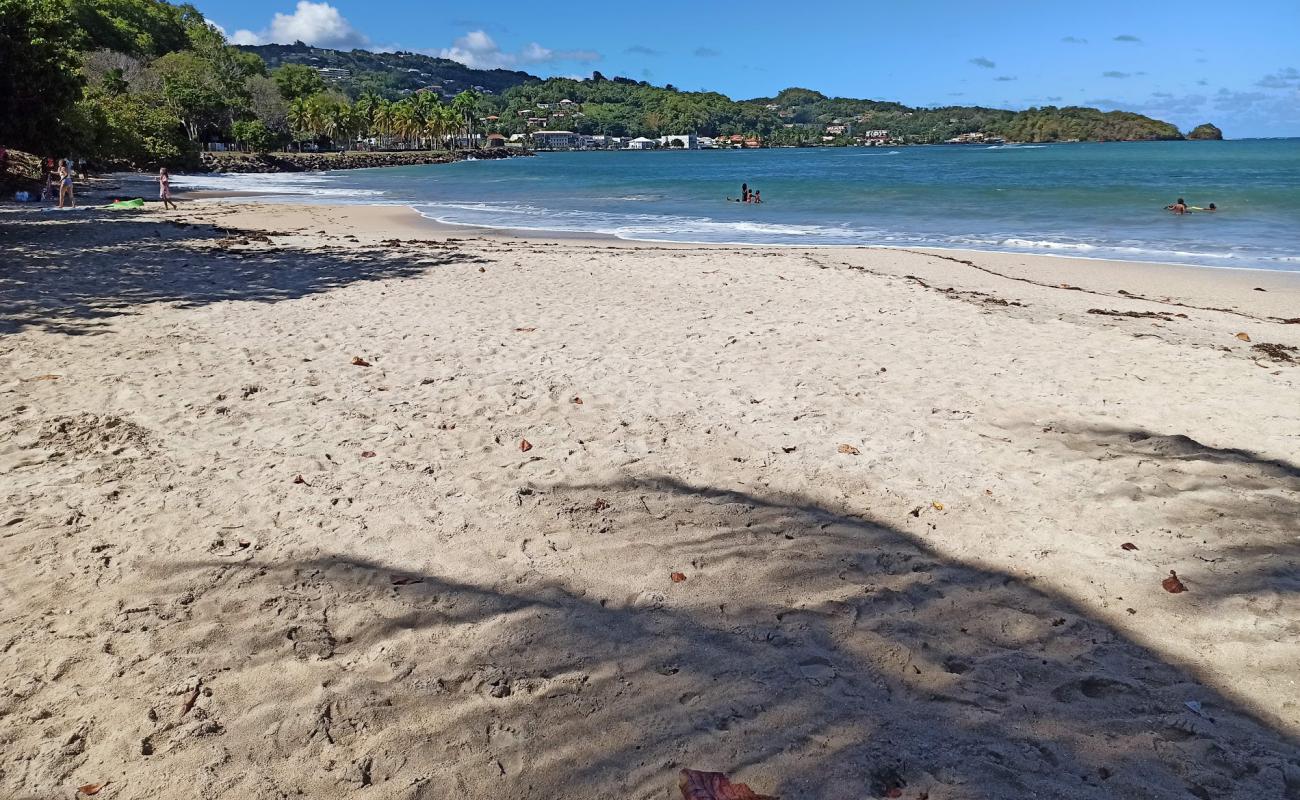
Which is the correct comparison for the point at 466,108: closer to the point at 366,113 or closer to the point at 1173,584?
the point at 366,113

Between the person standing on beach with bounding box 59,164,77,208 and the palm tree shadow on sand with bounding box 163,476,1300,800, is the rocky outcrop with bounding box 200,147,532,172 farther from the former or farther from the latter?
the palm tree shadow on sand with bounding box 163,476,1300,800

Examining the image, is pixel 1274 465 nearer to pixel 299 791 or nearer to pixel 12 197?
pixel 299 791

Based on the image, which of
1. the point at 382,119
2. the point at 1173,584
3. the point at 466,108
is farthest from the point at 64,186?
the point at 466,108

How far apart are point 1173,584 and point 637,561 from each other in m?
2.42

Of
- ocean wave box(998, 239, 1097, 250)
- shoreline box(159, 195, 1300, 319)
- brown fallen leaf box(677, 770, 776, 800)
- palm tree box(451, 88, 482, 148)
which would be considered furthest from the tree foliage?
palm tree box(451, 88, 482, 148)

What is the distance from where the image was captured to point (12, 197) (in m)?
24.0

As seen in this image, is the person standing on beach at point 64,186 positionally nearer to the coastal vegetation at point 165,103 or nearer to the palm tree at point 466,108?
the coastal vegetation at point 165,103

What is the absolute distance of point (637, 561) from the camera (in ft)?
12.1

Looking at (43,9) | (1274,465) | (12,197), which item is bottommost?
(1274,465)

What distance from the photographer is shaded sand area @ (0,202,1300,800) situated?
8.09 ft

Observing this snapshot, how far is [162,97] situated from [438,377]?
3381 inches

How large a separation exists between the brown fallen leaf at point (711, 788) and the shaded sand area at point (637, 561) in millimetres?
46

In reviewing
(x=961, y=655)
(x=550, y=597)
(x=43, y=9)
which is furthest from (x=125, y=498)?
(x=43, y=9)

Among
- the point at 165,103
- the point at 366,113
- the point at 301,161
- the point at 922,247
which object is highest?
the point at 366,113
